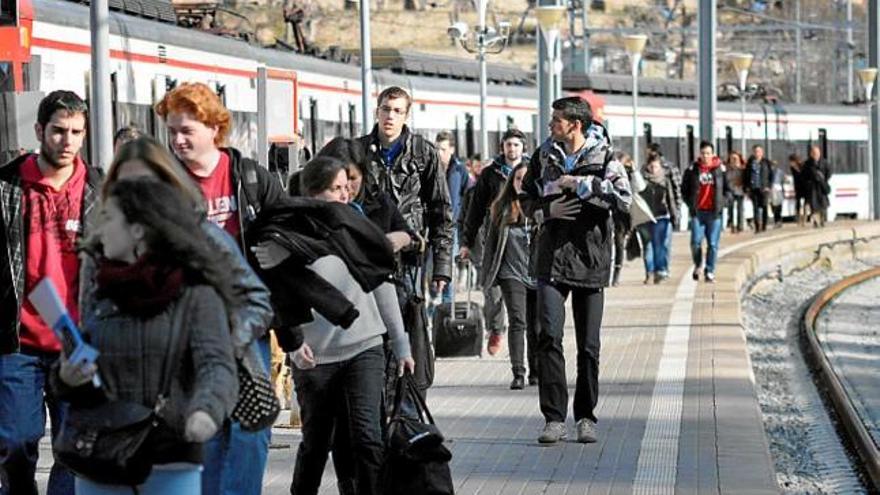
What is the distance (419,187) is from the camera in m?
12.1

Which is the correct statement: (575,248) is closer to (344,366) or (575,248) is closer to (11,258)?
(344,366)

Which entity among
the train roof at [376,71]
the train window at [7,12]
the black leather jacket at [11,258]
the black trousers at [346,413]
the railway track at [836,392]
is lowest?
the railway track at [836,392]

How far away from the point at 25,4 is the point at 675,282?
13.6 metres

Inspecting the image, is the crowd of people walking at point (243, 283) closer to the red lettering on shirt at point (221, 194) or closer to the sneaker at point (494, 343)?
the red lettering on shirt at point (221, 194)

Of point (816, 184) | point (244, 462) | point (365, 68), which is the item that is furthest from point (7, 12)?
point (816, 184)

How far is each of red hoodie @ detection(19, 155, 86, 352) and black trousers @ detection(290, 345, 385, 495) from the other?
3.47 ft

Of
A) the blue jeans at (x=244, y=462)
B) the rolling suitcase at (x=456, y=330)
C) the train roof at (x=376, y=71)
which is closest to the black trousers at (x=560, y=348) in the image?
the rolling suitcase at (x=456, y=330)

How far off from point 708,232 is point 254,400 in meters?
22.7

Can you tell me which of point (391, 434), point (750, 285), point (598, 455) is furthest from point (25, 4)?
point (750, 285)

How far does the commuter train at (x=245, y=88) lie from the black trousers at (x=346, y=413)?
4.23 meters

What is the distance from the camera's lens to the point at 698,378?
1692 centimetres

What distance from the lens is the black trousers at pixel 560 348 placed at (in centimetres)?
1302

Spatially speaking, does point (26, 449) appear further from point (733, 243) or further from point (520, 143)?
point (733, 243)

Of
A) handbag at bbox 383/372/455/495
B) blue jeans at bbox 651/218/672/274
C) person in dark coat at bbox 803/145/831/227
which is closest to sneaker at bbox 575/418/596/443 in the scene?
handbag at bbox 383/372/455/495
